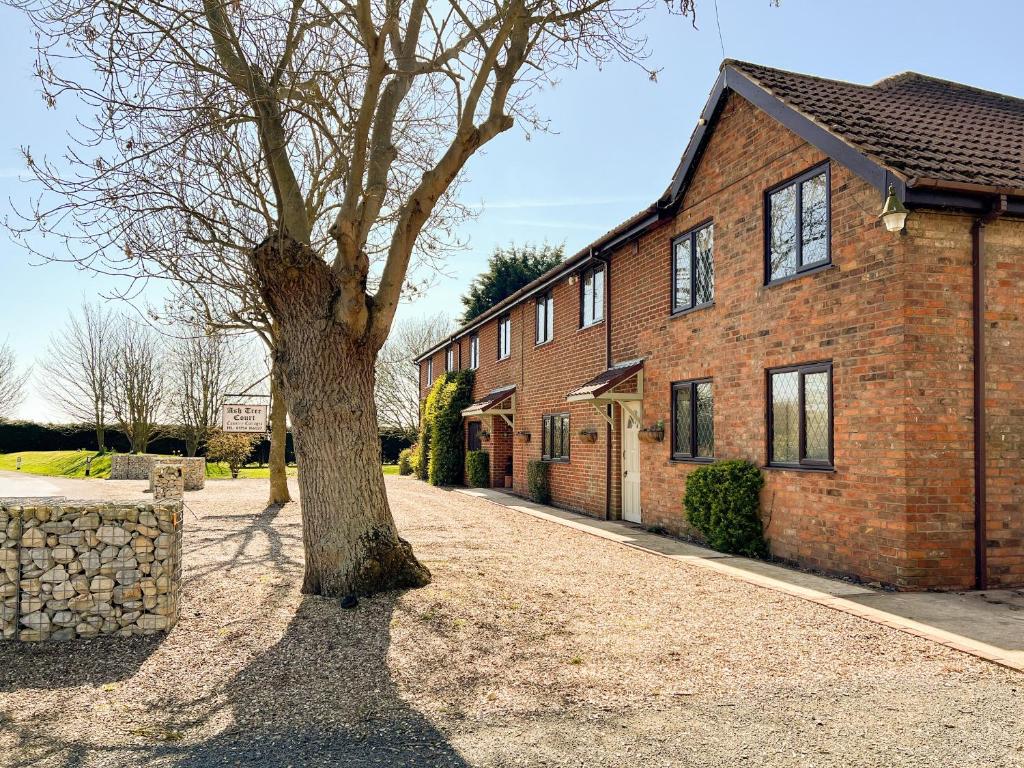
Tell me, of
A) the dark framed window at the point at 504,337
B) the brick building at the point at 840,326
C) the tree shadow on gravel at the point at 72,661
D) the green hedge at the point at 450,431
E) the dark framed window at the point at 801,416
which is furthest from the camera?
the green hedge at the point at 450,431

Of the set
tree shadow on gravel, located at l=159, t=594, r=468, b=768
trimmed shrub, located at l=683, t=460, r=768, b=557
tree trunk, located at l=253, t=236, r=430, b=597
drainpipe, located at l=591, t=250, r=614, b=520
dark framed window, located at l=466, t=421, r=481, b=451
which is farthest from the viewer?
dark framed window, located at l=466, t=421, r=481, b=451

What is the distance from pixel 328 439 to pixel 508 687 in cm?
330

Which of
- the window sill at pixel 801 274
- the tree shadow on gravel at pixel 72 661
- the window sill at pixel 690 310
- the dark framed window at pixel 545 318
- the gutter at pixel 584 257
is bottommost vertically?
the tree shadow on gravel at pixel 72 661

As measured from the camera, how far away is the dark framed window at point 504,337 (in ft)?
71.7

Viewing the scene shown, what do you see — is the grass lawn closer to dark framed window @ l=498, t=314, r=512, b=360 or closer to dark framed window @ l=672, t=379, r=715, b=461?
dark framed window @ l=498, t=314, r=512, b=360

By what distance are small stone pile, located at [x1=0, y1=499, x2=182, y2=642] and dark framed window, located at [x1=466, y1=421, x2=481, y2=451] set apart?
727 inches

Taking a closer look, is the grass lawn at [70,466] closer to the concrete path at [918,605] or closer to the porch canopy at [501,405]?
the porch canopy at [501,405]

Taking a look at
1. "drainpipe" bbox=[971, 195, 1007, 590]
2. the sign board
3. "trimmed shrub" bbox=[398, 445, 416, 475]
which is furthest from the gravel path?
"trimmed shrub" bbox=[398, 445, 416, 475]

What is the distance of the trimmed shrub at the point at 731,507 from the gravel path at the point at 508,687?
233 centimetres

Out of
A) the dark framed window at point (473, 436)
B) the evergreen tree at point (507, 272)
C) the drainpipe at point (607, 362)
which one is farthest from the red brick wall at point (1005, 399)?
the evergreen tree at point (507, 272)

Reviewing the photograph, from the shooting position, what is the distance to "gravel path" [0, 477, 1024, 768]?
3.88 m

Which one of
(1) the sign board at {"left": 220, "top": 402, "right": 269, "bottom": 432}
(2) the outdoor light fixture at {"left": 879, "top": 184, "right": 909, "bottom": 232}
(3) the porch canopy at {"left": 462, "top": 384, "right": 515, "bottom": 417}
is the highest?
(2) the outdoor light fixture at {"left": 879, "top": 184, "right": 909, "bottom": 232}

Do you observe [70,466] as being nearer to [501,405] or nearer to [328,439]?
[501,405]

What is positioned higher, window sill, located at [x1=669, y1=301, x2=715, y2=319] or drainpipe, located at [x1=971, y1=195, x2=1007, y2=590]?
window sill, located at [x1=669, y1=301, x2=715, y2=319]
